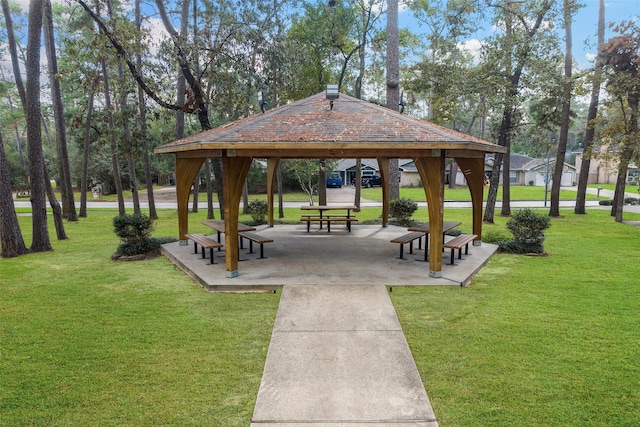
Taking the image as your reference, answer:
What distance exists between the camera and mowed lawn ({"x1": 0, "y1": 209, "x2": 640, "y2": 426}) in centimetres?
341

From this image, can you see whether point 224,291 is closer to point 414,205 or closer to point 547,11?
point 414,205

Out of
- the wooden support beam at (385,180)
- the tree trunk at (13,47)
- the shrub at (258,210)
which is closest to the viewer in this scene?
the tree trunk at (13,47)

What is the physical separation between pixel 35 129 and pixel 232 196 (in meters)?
6.63

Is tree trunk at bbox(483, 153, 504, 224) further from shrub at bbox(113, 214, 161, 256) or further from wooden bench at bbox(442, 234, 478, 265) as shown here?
shrub at bbox(113, 214, 161, 256)

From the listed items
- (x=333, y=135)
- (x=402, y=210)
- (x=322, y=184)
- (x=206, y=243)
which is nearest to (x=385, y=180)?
(x=402, y=210)

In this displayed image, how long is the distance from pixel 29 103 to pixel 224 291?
297 inches

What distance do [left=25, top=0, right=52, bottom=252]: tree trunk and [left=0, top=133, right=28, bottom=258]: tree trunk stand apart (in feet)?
1.27

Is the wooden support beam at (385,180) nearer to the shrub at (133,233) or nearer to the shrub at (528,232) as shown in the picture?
the shrub at (528,232)

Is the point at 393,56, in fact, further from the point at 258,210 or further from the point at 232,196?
the point at 232,196

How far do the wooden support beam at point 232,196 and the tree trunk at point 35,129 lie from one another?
6137 millimetres

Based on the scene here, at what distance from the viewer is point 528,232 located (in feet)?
31.7

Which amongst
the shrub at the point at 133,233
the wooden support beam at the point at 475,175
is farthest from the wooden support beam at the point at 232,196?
the wooden support beam at the point at 475,175

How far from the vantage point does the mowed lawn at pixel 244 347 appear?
11.2ft

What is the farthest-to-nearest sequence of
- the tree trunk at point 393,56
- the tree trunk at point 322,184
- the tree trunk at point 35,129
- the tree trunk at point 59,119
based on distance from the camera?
the tree trunk at point 322,184
the tree trunk at point 59,119
the tree trunk at point 393,56
the tree trunk at point 35,129
